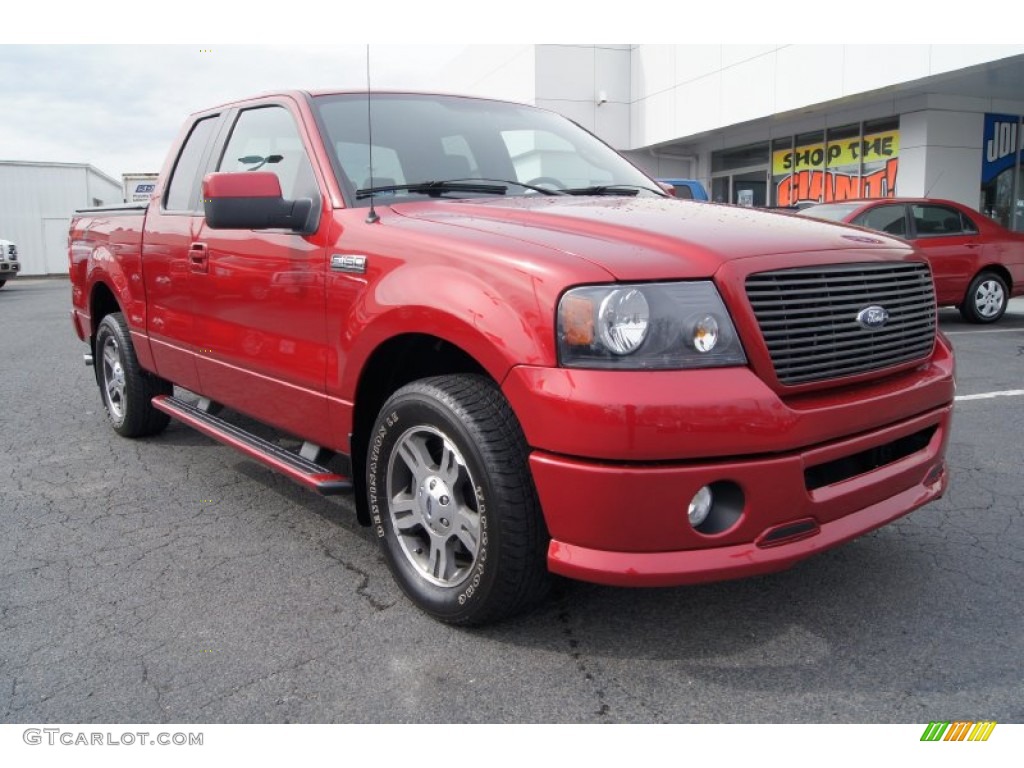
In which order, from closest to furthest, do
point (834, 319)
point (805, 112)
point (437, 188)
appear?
point (834, 319) → point (437, 188) → point (805, 112)

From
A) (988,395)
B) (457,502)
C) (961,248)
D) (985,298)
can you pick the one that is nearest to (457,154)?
(457,502)

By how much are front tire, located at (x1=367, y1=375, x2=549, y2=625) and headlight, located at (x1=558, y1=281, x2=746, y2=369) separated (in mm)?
364

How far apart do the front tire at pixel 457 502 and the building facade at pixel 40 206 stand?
3539 cm

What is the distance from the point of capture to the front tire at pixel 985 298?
10773 mm

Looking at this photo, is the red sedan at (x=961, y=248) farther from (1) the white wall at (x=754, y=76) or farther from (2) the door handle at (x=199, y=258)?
(2) the door handle at (x=199, y=258)

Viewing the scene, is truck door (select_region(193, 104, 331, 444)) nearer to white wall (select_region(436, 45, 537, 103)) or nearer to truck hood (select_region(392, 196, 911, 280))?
truck hood (select_region(392, 196, 911, 280))

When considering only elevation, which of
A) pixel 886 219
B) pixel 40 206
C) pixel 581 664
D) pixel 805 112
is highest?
Result: pixel 805 112

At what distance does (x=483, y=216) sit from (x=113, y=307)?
377 centimetres

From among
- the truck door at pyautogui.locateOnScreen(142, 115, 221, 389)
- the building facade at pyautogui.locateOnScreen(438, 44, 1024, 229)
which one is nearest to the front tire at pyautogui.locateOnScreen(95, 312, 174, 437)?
the truck door at pyautogui.locateOnScreen(142, 115, 221, 389)

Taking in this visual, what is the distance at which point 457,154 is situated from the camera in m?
3.67

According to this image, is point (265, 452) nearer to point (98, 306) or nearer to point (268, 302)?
point (268, 302)

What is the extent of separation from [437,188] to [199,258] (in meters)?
1.31

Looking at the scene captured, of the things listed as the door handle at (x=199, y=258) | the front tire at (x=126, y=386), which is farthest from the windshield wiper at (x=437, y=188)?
the front tire at (x=126, y=386)

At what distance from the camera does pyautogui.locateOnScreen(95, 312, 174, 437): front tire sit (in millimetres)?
5148
